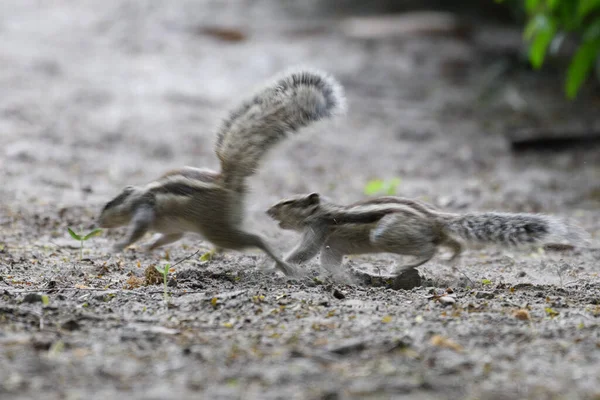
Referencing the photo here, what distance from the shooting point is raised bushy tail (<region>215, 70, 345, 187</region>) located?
5250 millimetres

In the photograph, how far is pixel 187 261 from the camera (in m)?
5.84

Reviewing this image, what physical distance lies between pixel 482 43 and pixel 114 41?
24.2ft

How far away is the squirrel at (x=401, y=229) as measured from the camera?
199 inches

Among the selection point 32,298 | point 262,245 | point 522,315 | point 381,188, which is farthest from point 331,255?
point 381,188

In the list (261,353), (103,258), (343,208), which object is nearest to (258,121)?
(343,208)

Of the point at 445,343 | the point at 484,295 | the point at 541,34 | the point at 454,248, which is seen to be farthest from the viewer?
the point at 541,34

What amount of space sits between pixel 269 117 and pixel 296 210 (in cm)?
82

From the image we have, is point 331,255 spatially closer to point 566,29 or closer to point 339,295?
point 339,295

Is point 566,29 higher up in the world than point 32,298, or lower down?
higher up

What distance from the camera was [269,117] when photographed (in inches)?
208

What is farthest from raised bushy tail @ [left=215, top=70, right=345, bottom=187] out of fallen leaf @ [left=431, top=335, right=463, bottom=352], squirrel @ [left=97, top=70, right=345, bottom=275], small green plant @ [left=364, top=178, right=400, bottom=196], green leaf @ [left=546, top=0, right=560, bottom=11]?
green leaf @ [left=546, top=0, right=560, bottom=11]

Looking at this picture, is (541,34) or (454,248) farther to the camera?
(541,34)

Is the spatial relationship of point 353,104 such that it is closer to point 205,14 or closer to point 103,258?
point 205,14

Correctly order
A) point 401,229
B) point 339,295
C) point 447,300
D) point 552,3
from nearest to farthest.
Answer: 1. point 447,300
2. point 339,295
3. point 401,229
4. point 552,3
